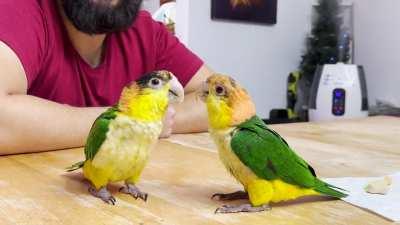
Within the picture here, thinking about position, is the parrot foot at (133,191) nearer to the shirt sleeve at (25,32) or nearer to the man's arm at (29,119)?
the man's arm at (29,119)

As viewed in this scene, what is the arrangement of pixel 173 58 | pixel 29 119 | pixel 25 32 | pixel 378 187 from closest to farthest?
pixel 378 187
pixel 29 119
pixel 25 32
pixel 173 58

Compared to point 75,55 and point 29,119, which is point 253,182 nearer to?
point 29,119

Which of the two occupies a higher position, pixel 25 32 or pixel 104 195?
pixel 25 32

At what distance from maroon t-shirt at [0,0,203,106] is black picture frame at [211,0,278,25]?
541 mm

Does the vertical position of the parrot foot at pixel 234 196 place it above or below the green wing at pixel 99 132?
below

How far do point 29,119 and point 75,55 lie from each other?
12.9 inches

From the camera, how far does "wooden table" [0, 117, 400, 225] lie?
1.66 feet

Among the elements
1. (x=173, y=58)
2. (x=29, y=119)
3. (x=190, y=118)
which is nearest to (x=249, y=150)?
(x=29, y=119)

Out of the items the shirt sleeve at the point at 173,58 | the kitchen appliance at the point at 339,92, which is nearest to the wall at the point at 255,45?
the kitchen appliance at the point at 339,92

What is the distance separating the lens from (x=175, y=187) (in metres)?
0.63

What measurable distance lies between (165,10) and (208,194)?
57.1 inches

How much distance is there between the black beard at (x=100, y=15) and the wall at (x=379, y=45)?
3.81ft

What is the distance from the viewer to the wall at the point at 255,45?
1865 mm

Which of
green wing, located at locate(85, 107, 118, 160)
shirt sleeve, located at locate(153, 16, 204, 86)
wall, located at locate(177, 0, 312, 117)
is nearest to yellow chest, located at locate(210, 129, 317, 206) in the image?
green wing, located at locate(85, 107, 118, 160)
